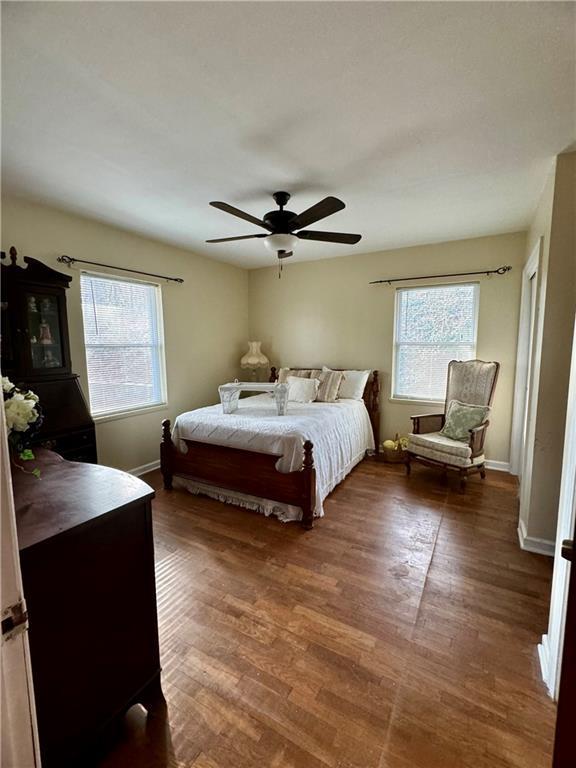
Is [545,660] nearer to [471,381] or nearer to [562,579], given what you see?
[562,579]

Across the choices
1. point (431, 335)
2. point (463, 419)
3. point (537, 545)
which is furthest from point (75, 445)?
point (431, 335)

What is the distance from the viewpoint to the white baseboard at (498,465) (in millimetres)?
3746

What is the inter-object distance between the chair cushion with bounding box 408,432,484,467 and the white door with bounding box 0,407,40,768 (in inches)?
131

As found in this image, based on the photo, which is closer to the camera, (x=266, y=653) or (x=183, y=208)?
(x=266, y=653)

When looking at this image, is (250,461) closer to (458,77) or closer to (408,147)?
(408,147)

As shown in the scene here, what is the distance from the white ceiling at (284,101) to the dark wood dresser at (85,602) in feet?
5.70

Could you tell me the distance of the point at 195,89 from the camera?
1553 millimetres

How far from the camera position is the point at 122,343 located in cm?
355

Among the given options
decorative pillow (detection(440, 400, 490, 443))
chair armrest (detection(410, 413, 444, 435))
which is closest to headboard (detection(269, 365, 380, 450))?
chair armrest (detection(410, 413, 444, 435))

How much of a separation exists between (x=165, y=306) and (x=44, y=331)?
143 centimetres

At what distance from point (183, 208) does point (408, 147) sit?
6.08 ft

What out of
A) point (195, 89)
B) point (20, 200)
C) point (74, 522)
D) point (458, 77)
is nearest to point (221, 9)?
point (195, 89)

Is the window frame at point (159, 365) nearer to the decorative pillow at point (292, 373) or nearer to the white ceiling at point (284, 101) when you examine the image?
the white ceiling at point (284, 101)

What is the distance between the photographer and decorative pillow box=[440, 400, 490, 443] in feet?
11.2
